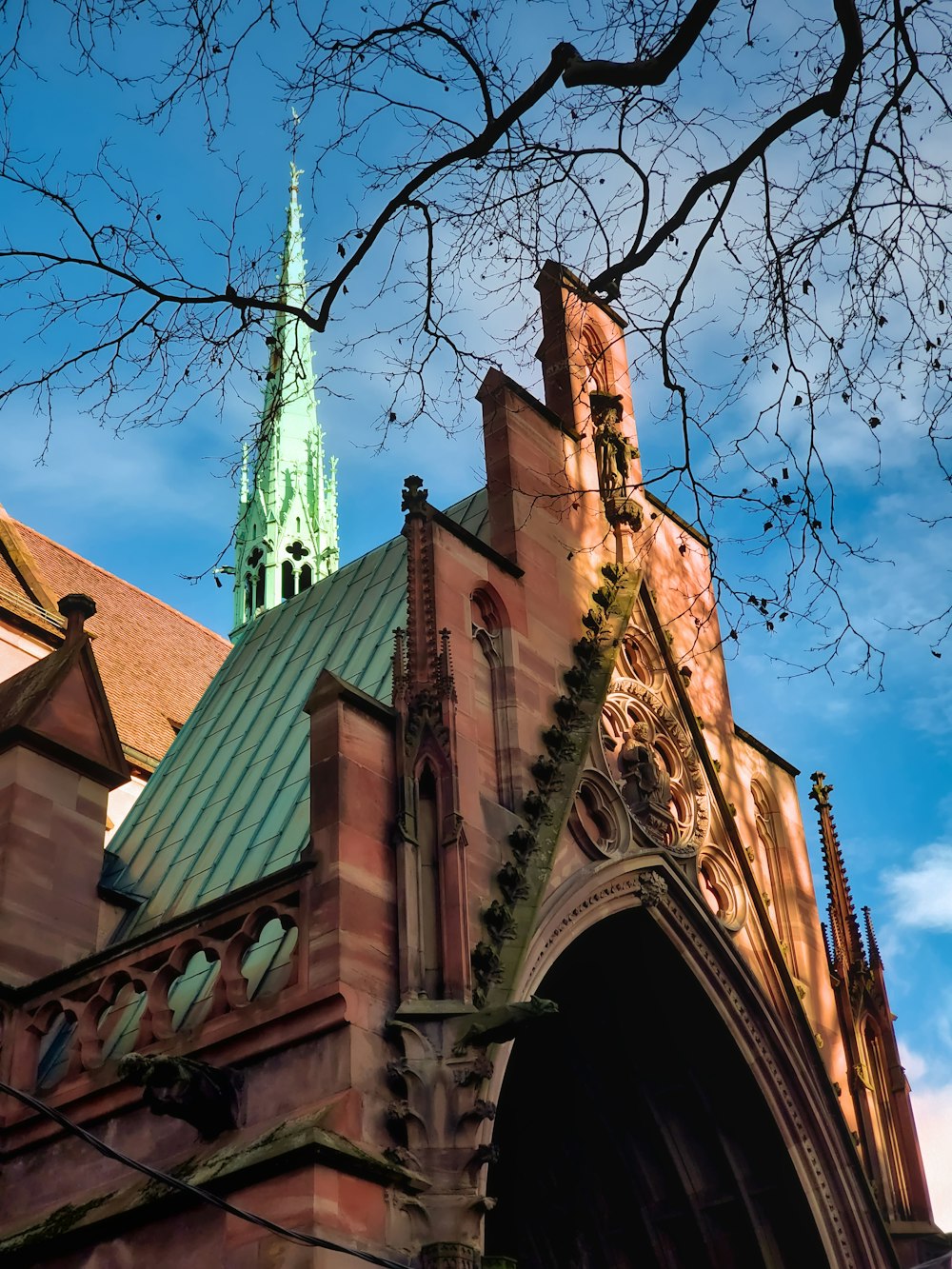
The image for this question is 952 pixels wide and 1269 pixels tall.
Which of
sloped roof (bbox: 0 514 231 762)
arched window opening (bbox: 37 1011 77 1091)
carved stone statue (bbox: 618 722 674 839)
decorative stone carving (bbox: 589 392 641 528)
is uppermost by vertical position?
sloped roof (bbox: 0 514 231 762)

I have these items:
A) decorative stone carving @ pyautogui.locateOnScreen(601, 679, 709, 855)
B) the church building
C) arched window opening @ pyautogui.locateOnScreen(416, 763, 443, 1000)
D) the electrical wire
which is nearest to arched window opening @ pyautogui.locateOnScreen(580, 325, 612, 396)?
the church building

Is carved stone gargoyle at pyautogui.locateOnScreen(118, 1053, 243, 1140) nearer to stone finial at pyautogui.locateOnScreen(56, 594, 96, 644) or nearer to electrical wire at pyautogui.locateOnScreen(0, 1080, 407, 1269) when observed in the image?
electrical wire at pyautogui.locateOnScreen(0, 1080, 407, 1269)

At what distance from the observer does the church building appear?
38.5 feet

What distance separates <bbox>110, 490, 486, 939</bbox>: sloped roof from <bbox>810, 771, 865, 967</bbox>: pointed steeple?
4928 mm

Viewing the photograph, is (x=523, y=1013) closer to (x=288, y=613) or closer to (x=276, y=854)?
(x=276, y=854)

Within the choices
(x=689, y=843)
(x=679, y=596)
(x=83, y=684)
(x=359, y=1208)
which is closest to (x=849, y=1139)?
(x=689, y=843)

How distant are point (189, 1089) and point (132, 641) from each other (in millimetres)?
18471

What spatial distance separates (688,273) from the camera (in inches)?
398

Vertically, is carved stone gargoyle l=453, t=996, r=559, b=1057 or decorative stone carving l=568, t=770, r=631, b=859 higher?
decorative stone carving l=568, t=770, r=631, b=859

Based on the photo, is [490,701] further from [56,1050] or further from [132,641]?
[132,641]

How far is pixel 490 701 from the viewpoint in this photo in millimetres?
14992

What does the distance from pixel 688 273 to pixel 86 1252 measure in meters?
7.27

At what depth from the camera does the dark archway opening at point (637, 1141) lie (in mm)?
16188

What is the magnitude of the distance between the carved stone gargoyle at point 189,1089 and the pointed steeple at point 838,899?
8208 millimetres
